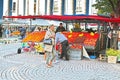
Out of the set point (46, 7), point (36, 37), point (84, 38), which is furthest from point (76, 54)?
point (46, 7)

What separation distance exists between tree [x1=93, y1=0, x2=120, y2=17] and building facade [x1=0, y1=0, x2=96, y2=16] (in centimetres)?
2415

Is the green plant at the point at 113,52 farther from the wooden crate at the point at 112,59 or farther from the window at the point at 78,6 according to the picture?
the window at the point at 78,6

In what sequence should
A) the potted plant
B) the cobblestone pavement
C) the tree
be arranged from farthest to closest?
the tree < the potted plant < the cobblestone pavement

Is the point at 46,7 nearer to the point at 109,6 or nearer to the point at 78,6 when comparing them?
the point at 78,6

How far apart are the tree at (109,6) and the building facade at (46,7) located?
24149mm

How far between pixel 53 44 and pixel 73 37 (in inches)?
206

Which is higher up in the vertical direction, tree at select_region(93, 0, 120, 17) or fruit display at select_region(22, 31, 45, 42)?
tree at select_region(93, 0, 120, 17)

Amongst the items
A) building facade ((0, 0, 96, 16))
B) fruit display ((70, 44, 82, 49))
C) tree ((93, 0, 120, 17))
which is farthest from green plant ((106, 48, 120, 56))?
building facade ((0, 0, 96, 16))

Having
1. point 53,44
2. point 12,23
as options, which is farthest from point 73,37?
point 12,23

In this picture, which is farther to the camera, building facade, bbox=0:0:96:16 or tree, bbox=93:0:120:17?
building facade, bbox=0:0:96:16

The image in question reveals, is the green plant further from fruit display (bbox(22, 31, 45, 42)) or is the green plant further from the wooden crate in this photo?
fruit display (bbox(22, 31, 45, 42))

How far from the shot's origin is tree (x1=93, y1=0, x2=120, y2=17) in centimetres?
2345

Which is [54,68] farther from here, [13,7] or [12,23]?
[13,7]

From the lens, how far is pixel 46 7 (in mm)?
60500
